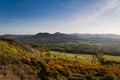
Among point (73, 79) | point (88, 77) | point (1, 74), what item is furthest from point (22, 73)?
point (88, 77)

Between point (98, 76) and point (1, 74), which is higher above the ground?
point (1, 74)

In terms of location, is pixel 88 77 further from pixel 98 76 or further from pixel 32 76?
pixel 32 76

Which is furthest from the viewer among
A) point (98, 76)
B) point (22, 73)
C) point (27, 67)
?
point (98, 76)

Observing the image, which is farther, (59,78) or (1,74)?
(59,78)

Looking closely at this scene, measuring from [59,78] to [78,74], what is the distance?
7.89m

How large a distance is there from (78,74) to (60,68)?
5771mm

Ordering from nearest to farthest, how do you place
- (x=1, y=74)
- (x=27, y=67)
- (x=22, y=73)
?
1. (x=1, y=74)
2. (x=22, y=73)
3. (x=27, y=67)

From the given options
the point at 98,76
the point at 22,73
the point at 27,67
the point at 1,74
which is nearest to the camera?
the point at 1,74

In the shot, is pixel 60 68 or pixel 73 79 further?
pixel 60 68

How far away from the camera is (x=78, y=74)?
54812 mm

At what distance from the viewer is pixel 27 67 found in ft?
170

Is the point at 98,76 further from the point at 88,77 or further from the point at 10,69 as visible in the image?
the point at 10,69

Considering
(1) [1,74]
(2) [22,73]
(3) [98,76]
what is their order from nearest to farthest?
(1) [1,74]
(2) [22,73]
(3) [98,76]

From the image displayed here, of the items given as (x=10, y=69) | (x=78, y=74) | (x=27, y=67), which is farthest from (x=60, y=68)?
(x=10, y=69)
